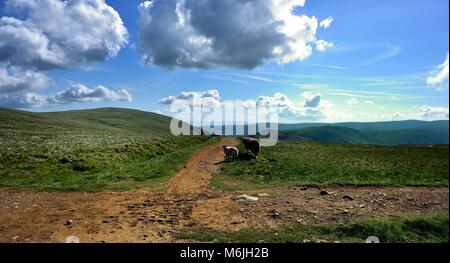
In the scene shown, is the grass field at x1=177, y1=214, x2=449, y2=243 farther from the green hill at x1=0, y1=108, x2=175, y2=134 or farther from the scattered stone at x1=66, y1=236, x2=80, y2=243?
the green hill at x1=0, y1=108, x2=175, y2=134

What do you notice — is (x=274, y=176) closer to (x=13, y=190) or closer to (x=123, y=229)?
(x=123, y=229)

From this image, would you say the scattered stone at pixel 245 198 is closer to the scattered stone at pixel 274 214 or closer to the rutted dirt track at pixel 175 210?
the rutted dirt track at pixel 175 210

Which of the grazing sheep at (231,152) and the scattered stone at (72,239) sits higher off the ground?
the grazing sheep at (231,152)

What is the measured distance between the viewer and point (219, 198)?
16.4 metres

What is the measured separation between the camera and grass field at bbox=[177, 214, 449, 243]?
1088 centimetres

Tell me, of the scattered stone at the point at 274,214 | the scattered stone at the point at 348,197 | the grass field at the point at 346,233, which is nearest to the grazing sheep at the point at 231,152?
the scattered stone at the point at 348,197

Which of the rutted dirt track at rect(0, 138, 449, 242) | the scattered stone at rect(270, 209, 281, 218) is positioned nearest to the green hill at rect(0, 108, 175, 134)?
the rutted dirt track at rect(0, 138, 449, 242)

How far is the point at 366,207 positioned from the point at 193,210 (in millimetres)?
7347

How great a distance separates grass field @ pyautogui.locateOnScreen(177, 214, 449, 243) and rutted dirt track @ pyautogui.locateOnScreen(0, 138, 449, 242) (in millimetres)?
648

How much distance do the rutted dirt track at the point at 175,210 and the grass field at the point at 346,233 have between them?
2.12 ft

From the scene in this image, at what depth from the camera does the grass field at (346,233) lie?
1088 centimetres

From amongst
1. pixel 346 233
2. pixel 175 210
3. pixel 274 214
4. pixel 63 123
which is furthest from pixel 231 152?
pixel 63 123
